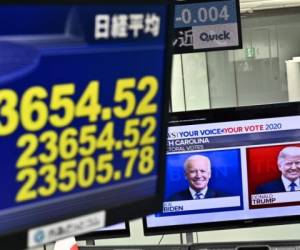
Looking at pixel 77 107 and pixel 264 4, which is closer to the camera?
pixel 77 107

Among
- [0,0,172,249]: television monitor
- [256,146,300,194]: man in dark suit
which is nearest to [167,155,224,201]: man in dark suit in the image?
[256,146,300,194]: man in dark suit

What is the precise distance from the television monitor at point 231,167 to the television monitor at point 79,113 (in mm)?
942

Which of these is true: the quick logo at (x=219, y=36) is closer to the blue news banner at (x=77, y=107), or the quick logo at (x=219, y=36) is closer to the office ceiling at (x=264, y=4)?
the blue news banner at (x=77, y=107)

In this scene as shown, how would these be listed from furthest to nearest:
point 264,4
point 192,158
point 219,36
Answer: point 264,4
point 219,36
point 192,158

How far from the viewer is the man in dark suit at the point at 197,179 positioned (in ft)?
6.16

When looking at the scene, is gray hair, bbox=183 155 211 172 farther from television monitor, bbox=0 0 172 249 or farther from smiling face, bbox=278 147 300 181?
television monitor, bbox=0 0 172 249

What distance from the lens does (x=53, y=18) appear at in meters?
0.75

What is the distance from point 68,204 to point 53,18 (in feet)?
0.90

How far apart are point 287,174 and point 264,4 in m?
6.30

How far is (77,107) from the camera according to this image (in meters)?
0.81

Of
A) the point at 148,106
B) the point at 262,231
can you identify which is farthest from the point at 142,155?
the point at 262,231

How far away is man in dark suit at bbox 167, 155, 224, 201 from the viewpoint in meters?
1.88

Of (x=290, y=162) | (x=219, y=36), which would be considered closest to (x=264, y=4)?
(x=219, y=36)

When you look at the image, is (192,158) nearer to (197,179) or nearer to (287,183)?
(197,179)
